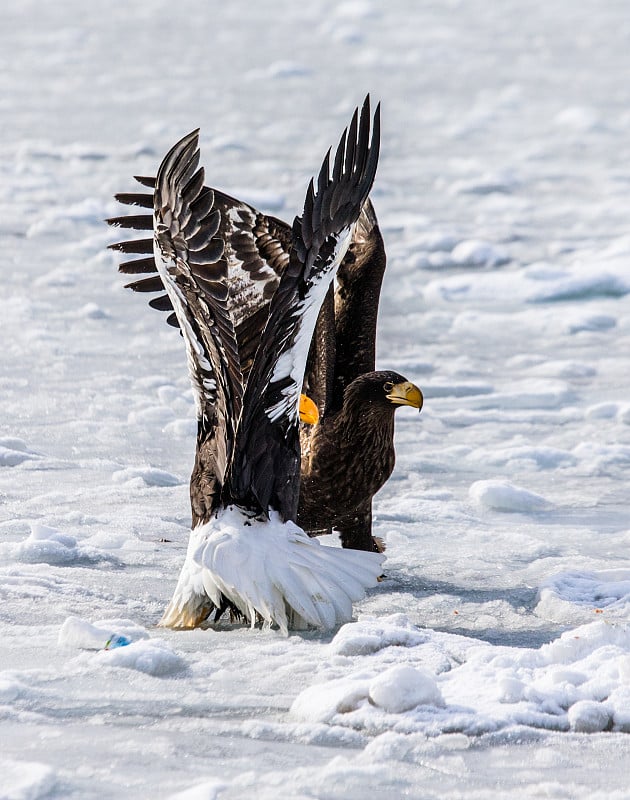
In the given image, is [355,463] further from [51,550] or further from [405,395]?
[51,550]

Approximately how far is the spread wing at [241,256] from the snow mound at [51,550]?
1076mm

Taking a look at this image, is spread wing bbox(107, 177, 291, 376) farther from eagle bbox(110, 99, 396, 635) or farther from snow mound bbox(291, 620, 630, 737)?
snow mound bbox(291, 620, 630, 737)

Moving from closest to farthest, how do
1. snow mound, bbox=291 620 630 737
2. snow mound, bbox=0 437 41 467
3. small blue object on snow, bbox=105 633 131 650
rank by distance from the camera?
snow mound, bbox=291 620 630 737, small blue object on snow, bbox=105 633 131 650, snow mound, bbox=0 437 41 467

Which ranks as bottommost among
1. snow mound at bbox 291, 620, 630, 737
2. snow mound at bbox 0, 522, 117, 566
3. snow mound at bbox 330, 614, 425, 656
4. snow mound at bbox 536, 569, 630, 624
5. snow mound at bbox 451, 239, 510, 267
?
snow mound at bbox 291, 620, 630, 737

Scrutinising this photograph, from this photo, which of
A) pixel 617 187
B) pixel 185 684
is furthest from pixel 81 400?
pixel 617 187

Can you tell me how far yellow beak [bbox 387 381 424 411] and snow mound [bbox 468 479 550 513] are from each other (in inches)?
26.2

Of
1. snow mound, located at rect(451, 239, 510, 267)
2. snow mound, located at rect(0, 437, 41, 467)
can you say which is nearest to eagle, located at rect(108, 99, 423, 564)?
snow mound, located at rect(0, 437, 41, 467)

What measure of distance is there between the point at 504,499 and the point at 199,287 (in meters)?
1.76

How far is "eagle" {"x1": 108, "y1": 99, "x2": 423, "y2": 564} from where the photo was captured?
15.4 ft

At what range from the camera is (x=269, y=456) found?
12.9ft

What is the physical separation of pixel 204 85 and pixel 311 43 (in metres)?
3.37

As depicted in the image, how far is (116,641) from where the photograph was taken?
3.26 metres

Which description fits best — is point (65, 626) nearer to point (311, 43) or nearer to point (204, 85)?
Result: point (204, 85)

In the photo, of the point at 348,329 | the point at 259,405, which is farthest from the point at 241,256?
the point at 259,405
